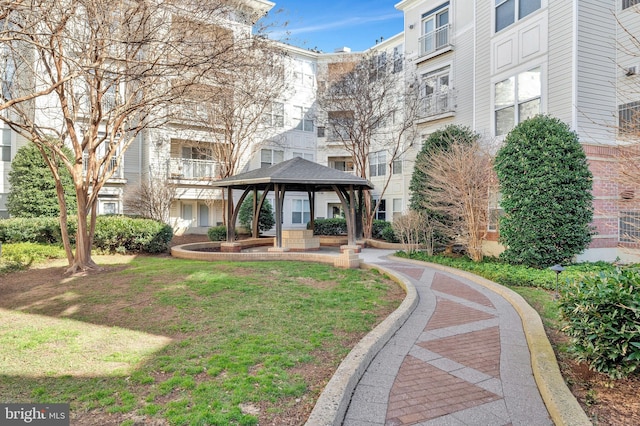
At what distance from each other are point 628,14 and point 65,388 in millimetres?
16131

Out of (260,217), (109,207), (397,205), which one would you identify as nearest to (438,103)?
(397,205)

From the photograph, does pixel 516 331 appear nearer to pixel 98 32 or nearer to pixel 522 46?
pixel 98 32

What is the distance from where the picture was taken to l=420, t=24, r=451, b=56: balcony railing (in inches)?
685

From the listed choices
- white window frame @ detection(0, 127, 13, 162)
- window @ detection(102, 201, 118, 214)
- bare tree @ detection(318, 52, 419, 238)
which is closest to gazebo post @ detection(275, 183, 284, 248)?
bare tree @ detection(318, 52, 419, 238)

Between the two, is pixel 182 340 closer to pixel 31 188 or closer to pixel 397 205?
pixel 31 188

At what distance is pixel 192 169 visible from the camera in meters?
21.8

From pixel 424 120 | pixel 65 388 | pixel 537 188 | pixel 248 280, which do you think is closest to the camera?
pixel 65 388

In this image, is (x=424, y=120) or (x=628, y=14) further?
(x=424, y=120)

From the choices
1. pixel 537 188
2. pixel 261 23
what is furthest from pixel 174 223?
pixel 537 188

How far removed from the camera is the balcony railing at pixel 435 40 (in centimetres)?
1739

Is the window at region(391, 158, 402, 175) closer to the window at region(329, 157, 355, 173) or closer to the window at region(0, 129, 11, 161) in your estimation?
the window at region(329, 157, 355, 173)

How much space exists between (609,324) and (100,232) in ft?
43.7

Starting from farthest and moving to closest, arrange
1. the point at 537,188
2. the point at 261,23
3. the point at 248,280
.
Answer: the point at 261,23 < the point at 537,188 < the point at 248,280

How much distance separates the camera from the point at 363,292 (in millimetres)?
7738
